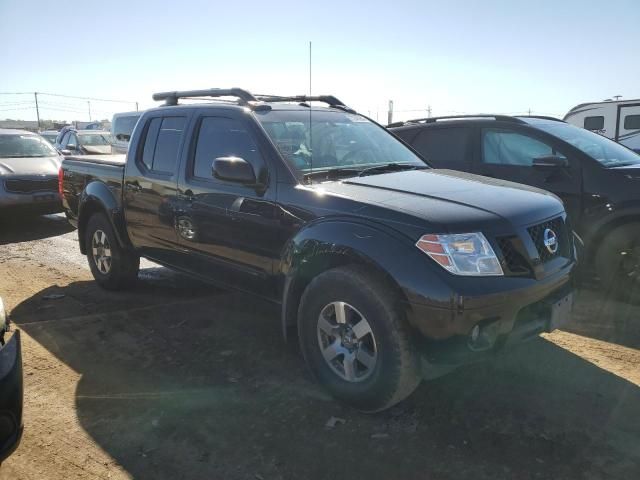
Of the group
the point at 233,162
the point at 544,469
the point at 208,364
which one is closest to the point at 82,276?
the point at 208,364

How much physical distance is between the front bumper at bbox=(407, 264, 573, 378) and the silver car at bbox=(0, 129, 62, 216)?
8265mm

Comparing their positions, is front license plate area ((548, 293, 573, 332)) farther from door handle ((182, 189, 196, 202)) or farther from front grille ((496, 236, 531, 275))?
door handle ((182, 189, 196, 202))

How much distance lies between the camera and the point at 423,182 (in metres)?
3.63

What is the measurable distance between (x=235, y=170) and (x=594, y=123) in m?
13.2

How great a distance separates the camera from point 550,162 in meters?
5.05

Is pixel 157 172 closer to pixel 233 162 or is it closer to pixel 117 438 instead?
pixel 233 162

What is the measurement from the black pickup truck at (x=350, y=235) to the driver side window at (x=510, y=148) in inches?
66.0

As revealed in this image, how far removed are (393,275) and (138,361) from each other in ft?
6.98

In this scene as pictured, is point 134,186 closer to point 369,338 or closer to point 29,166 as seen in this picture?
point 369,338

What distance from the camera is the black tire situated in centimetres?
484

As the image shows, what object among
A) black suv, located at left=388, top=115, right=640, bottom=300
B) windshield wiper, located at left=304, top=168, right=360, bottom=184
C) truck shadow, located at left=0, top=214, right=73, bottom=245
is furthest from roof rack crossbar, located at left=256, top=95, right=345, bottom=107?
truck shadow, located at left=0, top=214, right=73, bottom=245

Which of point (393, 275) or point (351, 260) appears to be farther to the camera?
point (351, 260)

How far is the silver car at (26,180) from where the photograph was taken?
8.85m

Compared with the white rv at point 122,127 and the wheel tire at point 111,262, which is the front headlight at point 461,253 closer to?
the wheel tire at point 111,262
